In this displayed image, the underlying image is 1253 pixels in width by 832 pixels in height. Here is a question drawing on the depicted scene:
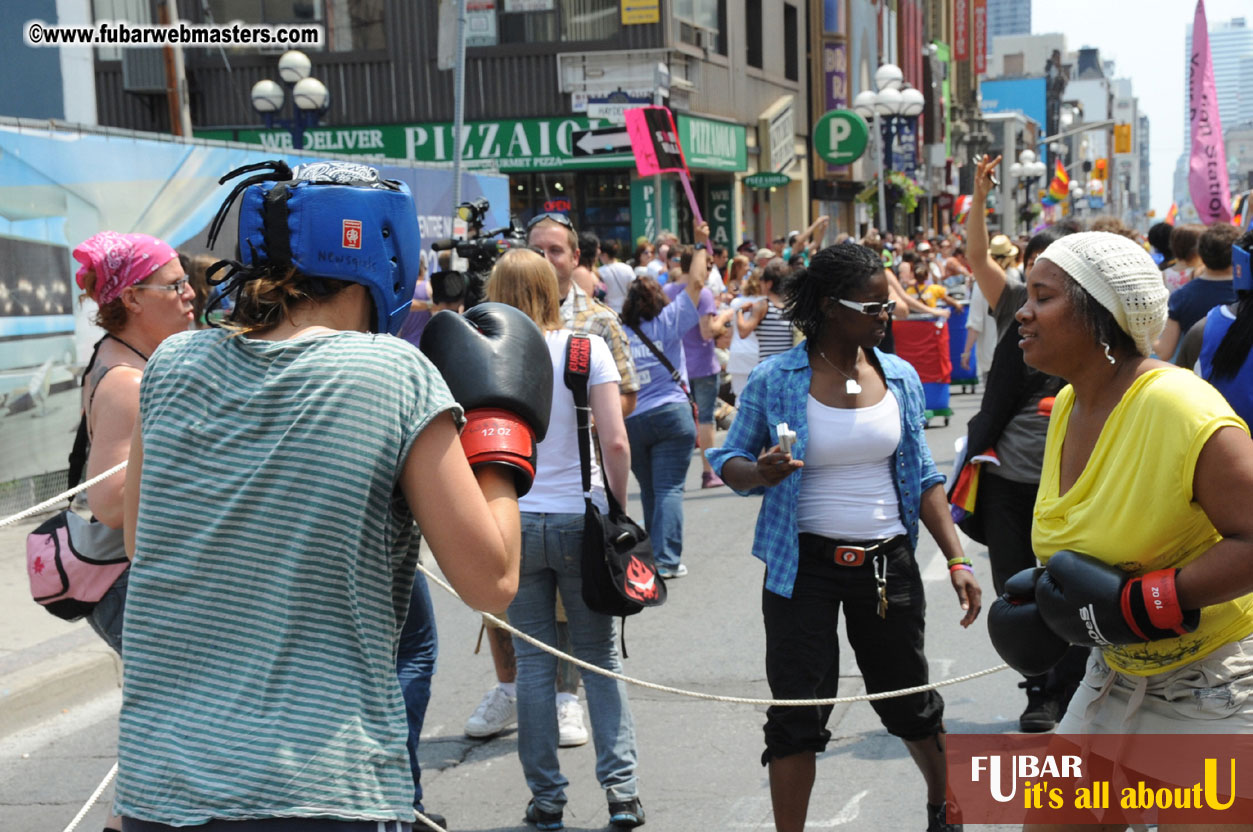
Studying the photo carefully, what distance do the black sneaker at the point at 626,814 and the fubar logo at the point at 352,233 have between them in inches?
116

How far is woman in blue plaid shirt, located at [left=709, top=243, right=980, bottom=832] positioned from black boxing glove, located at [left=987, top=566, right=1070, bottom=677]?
3.00 ft

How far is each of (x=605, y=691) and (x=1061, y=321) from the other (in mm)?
2196

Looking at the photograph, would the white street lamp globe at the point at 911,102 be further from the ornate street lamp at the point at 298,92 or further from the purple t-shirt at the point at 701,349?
the purple t-shirt at the point at 701,349

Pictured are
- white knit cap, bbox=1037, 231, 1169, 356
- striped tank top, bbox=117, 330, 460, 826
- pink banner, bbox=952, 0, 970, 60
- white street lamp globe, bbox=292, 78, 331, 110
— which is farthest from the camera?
pink banner, bbox=952, 0, 970, 60

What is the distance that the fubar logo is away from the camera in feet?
6.72

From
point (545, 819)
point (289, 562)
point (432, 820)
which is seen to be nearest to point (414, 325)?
point (432, 820)

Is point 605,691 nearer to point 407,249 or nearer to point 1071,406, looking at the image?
point 1071,406

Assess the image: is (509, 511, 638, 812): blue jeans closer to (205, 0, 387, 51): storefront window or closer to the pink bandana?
the pink bandana

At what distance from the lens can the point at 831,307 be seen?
409 cm

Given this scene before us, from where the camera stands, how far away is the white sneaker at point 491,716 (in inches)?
217

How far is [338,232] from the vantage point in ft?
6.71

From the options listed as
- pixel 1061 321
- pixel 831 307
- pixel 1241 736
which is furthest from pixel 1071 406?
pixel 831 307

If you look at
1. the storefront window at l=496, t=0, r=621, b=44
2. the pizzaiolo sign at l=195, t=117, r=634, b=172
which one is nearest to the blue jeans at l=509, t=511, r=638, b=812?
the pizzaiolo sign at l=195, t=117, r=634, b=172

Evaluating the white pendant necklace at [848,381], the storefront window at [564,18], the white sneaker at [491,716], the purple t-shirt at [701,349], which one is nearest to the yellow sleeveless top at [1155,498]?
the white pendant necklace at [848,381]
